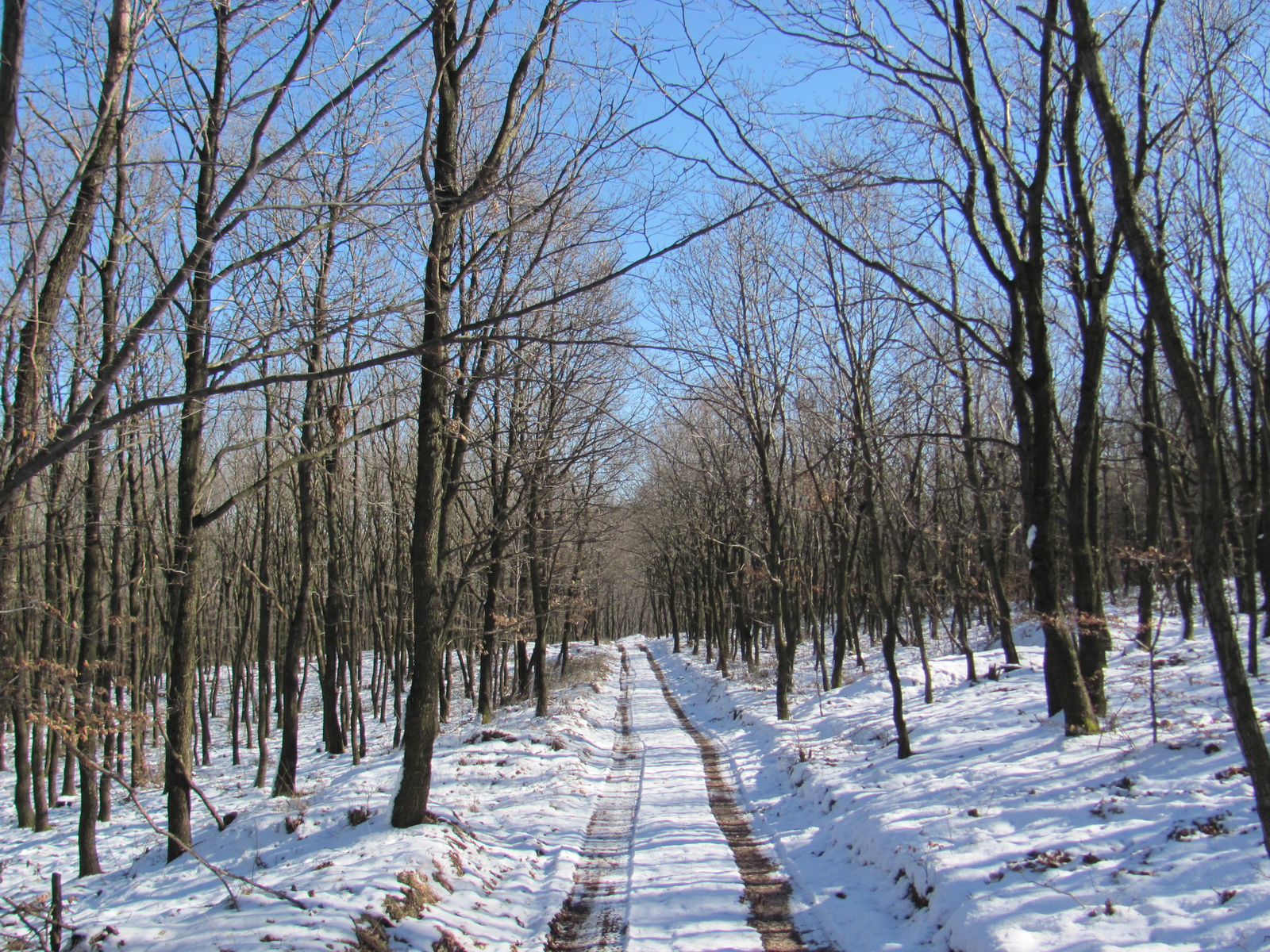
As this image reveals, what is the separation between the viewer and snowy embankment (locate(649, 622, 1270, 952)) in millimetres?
4371

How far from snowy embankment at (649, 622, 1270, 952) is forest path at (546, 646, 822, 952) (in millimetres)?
343

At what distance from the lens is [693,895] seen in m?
5.77

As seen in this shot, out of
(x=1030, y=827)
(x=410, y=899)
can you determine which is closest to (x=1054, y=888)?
(x=1030, y=827)

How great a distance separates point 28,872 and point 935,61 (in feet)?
58.8

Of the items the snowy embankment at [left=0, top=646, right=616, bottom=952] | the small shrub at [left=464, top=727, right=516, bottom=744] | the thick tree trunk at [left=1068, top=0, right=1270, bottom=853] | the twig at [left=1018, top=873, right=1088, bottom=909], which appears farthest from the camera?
→ the small shrub at [left=464, top=727, right=516, bottom=744]

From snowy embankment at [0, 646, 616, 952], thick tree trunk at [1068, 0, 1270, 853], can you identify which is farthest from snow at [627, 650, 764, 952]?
thick tree trunk at [1068, 0, 1270, 853]

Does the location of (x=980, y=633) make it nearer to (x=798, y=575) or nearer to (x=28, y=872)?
(x=798, y=575)

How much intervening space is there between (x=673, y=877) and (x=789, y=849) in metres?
1.45

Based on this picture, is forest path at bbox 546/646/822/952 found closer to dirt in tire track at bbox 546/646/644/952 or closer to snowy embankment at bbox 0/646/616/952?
dirt in tire track at bbox 546/646/644/952

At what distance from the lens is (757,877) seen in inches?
245

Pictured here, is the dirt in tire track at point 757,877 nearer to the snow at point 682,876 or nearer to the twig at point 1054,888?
the snow at point 682,876

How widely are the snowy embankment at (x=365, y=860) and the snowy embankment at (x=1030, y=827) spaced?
8.01 ft

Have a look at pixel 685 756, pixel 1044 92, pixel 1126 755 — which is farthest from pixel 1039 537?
pixel 685 756

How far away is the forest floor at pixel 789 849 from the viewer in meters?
4.71
